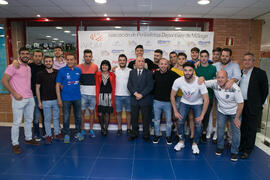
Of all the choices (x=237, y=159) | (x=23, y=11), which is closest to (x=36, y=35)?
(x=23, y=11)

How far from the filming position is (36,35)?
547 centimetres

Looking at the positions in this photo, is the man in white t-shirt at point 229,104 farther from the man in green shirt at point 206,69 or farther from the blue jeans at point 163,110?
the blue jeans at point 163,110

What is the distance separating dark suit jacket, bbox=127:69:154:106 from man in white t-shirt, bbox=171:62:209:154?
51 centimetres

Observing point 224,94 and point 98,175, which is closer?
point 98,175

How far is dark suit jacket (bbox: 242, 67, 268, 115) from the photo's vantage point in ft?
9.98

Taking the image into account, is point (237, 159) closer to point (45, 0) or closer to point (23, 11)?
point (45, 0)

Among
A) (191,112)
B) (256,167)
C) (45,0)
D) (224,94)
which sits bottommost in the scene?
(256,167)

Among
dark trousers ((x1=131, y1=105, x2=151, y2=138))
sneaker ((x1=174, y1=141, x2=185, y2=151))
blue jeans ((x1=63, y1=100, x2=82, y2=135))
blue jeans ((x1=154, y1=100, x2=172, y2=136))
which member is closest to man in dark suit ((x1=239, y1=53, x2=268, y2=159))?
sneaker ((x1=174, y1=141, x2=185, y2=151))

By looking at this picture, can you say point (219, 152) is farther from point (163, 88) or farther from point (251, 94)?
point (163, 88)

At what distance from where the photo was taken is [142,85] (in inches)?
140

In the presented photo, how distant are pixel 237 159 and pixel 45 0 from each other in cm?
473

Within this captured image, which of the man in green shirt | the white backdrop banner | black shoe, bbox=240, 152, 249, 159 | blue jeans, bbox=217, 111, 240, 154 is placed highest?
the white backdrop banner

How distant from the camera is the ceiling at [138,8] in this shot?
3.88 meters

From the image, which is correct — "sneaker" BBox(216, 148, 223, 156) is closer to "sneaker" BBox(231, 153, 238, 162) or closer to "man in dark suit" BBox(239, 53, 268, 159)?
"sneaker" BBox(231, 153, 238, 162)
